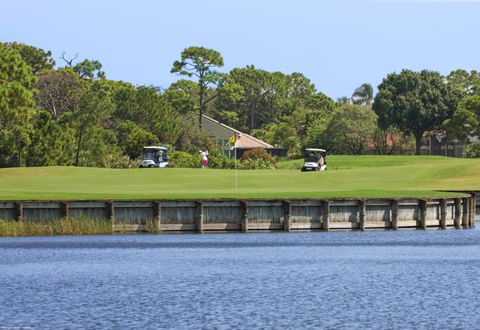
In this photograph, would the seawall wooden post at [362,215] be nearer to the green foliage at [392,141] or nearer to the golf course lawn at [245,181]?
the golf course lawn at [245,181]

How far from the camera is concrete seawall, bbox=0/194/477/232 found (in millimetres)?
64812

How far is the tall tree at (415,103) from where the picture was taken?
17962cm

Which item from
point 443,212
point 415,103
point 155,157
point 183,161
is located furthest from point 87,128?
point 415,103

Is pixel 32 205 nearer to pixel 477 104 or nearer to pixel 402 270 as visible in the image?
pixel 402 270

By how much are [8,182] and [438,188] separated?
3398cm

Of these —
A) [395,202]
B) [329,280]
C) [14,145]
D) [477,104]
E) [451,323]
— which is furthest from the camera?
[477,104]

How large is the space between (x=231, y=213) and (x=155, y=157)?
52.1 metres

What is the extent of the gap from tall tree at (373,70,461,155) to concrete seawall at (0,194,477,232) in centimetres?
10907

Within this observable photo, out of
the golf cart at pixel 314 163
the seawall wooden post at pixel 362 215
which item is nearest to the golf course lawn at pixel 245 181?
the seawall wooden post at pixel 362 215

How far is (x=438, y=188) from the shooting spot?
302ft

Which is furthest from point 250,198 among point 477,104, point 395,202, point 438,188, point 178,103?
point 178,103

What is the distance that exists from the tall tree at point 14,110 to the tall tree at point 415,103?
257 ft

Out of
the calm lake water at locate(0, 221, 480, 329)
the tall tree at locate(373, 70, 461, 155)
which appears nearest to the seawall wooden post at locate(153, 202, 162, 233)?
the calm lake water at locate(0, 221, 480, 329)

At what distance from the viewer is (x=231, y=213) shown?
2648 inches
